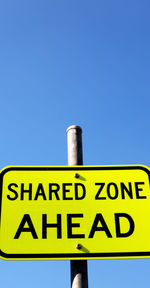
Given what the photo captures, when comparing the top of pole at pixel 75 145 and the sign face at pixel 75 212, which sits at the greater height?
the top of pole at pixel 75 145

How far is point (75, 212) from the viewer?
7.08 ft

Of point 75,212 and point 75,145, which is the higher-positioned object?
Answer: point 75,145

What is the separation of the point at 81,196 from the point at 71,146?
38 centimetres

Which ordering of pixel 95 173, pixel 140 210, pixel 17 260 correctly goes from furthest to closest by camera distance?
pixel 95 173, pixel 140 210, pixel 17 260

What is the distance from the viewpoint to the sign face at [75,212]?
2041mm

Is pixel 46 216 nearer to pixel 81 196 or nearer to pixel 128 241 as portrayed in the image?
pixel 81 196

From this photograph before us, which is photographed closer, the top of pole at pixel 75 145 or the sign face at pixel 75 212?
the sign face at pixel 75 212

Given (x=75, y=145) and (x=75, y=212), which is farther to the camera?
(x=75, y=145)

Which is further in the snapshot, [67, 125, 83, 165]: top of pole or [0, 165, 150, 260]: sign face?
[67, 125, 83, 165]: top of pole

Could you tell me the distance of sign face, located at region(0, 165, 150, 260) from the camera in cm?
204

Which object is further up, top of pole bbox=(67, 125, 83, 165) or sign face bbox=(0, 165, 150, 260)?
top of pole bbox=(67, 125, 83, 165)

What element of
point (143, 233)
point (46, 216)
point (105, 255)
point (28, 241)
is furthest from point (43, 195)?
point (143, 233)

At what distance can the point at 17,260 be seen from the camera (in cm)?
202

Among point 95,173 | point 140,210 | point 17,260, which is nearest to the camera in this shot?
point 17,260
